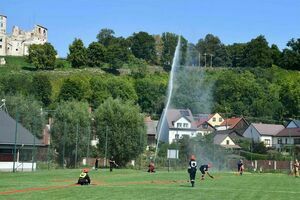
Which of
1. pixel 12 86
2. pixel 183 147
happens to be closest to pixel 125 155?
pixel 183 147

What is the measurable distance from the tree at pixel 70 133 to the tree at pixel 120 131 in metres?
2.32

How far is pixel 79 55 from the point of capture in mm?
191625

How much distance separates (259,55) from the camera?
195750mm

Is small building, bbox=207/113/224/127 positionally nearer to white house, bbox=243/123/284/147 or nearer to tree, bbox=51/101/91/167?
white house, bbox=243/123/284/147

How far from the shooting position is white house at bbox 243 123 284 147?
13050 cm

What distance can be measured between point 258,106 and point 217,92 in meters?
11.7

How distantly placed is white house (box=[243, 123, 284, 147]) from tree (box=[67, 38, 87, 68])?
7551cm

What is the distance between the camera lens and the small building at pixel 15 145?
55.5m

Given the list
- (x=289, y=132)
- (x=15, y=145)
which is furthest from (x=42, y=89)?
(x=15, y=145)

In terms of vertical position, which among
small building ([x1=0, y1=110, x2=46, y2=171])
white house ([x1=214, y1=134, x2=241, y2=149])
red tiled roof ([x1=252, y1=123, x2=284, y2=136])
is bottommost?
small building ([x1=0, y1=110, x2=46, y2=171])

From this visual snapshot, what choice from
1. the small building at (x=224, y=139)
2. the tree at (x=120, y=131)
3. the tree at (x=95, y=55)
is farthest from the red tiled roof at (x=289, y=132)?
the tree at (x=95, y=55)

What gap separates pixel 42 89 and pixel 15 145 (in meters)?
91.5

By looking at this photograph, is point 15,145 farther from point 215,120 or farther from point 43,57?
point 43,57

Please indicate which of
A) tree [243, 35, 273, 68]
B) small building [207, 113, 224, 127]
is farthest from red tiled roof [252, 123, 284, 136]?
tree [243, 35, 273, 68]
